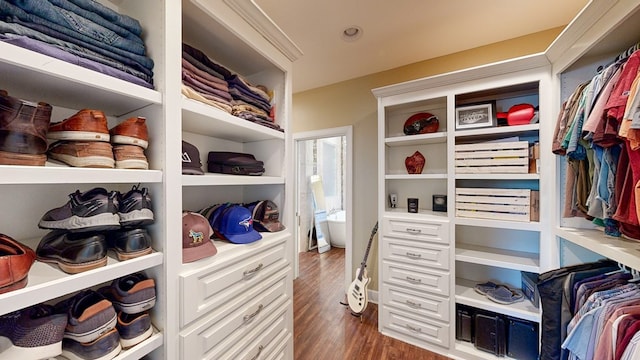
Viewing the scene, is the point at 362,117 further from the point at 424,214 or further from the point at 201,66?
the point at 201,66

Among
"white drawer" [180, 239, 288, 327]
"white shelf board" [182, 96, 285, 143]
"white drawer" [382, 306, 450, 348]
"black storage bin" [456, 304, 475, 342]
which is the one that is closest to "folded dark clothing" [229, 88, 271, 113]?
"white shelf board" [182, 96, 285, 143]

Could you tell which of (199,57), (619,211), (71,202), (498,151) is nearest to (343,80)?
(498,151)

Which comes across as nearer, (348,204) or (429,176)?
(429,176)

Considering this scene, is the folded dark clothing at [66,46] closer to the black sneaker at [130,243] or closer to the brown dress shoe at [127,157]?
the brown dress shoe at [127,157]

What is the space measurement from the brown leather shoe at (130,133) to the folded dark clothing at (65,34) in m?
0.19

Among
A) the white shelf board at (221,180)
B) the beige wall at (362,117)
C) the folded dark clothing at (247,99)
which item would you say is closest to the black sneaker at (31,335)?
the white shelf board at (221,180)

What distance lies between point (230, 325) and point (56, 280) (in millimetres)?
638

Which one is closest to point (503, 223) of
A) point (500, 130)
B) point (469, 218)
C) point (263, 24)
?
point (469, 218)

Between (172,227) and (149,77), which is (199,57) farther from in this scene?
(172,227)

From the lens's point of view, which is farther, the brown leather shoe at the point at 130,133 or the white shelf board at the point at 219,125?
the white shelf board at the point at 219,125

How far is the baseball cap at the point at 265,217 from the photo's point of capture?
1.39 m

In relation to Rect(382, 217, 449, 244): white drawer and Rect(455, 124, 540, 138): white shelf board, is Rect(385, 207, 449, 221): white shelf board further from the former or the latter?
Rect(455, 124, 540, 138): white shelf board

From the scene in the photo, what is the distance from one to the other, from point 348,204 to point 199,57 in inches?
79.8

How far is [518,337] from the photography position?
164 centimetres
